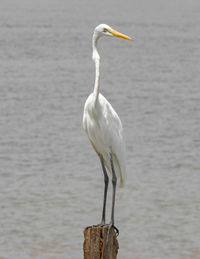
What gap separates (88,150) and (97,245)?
11793 millimetres

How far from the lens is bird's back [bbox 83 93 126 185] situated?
9203 mm

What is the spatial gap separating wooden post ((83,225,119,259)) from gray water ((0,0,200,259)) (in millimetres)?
4948

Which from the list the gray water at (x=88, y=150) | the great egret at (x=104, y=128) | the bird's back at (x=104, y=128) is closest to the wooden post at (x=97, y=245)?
the great egret at (x=104, y=128)

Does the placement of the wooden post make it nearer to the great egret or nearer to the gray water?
the great egret

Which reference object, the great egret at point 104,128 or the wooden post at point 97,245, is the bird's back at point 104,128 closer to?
the great egret at point 104,128

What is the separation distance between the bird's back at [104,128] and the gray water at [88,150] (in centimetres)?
444

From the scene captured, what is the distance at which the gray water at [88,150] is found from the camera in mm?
14398

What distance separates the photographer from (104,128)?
30.6 ft

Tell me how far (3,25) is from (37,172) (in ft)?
122

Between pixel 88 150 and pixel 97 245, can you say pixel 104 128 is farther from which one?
pixel 88 150

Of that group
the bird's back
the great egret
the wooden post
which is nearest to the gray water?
the great egret

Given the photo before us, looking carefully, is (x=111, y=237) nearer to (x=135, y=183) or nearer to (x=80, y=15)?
(x=135, y=183)

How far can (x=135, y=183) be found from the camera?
1727 centimetres

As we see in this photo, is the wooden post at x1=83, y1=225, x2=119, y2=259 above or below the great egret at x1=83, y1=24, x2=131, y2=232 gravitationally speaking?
below
